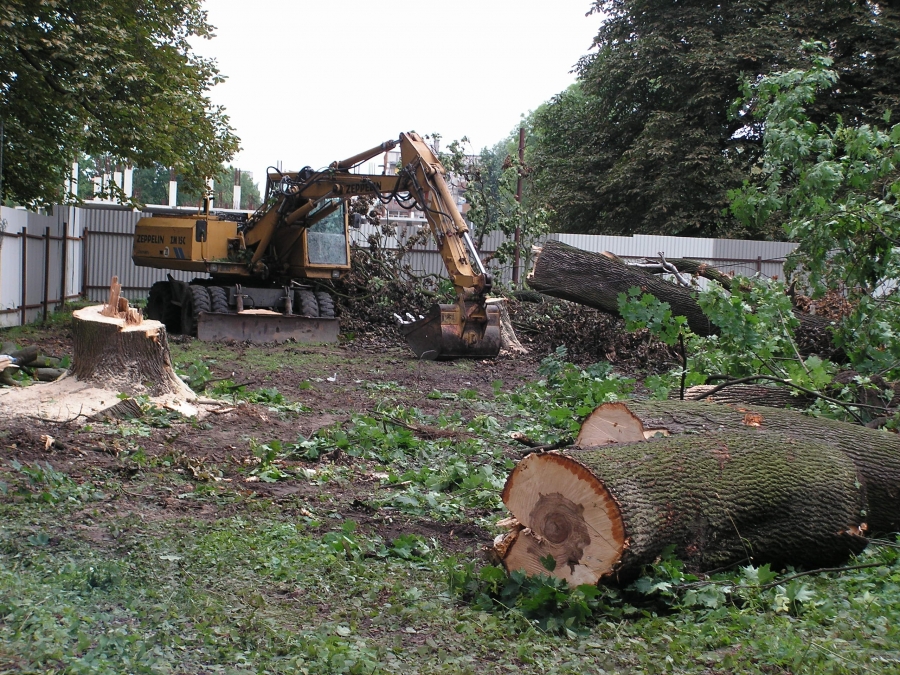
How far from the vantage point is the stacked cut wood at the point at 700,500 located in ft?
12.7

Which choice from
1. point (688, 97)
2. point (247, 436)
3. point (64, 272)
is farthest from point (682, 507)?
point (688, 97)

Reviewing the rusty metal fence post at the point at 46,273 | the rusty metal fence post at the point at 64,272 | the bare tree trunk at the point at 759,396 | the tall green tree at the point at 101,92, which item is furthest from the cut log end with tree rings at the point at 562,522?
the rusty metal fence post at the point at 64,272

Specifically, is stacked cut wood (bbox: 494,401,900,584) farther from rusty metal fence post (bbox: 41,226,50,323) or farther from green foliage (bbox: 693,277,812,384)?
rusty metal fence post (bbox: 41,226,50,323)

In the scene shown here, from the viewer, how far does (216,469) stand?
5992mm

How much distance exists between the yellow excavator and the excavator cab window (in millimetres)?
19

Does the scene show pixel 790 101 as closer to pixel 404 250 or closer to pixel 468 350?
pixel 468 350

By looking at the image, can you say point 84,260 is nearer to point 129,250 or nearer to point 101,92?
point 129,250

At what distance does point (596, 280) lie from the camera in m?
11.1

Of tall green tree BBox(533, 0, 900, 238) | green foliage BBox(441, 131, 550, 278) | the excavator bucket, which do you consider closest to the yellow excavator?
the excavator bucket

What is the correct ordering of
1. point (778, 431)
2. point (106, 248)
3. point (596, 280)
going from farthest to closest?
point (106, 248)
point (596, 280)
point (778, 431)

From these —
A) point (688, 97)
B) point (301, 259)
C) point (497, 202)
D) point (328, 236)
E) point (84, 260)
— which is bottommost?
point (84, 260)

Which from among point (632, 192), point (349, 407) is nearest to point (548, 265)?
point (349, 407)

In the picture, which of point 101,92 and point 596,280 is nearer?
point 596,280

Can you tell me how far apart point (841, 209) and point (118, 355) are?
21.1 feet
